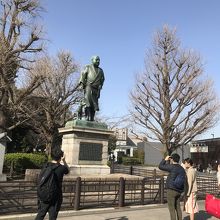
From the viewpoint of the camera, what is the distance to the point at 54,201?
5.68 m

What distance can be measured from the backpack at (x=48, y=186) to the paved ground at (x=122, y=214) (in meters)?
2.65

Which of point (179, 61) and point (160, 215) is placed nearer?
point (160, 215)

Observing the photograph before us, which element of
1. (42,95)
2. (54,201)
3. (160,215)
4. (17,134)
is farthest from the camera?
(17,134)

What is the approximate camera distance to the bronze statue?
14047 mm

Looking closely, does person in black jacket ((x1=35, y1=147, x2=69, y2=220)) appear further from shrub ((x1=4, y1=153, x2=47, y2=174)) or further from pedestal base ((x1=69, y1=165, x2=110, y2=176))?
shrub ((x1=4, y1=153, x2=47, y2=174))

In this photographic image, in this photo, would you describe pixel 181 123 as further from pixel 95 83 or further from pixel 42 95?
pixel 95 83

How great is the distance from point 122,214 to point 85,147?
15.0 ft

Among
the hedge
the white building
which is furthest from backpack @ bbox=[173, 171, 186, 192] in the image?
the white building

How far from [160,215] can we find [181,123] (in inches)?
693

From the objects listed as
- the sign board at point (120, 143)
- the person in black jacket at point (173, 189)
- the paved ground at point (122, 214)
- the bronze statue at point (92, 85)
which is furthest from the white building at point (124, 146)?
the person in black jacket at point (173, 189)

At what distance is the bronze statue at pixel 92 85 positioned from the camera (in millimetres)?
14047

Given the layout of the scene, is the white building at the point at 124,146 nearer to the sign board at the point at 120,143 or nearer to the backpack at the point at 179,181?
the sign board at the point at 120,143

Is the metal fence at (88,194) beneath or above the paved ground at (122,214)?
above

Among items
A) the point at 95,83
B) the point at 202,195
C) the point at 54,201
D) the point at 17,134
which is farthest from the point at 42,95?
the point at 54,201
